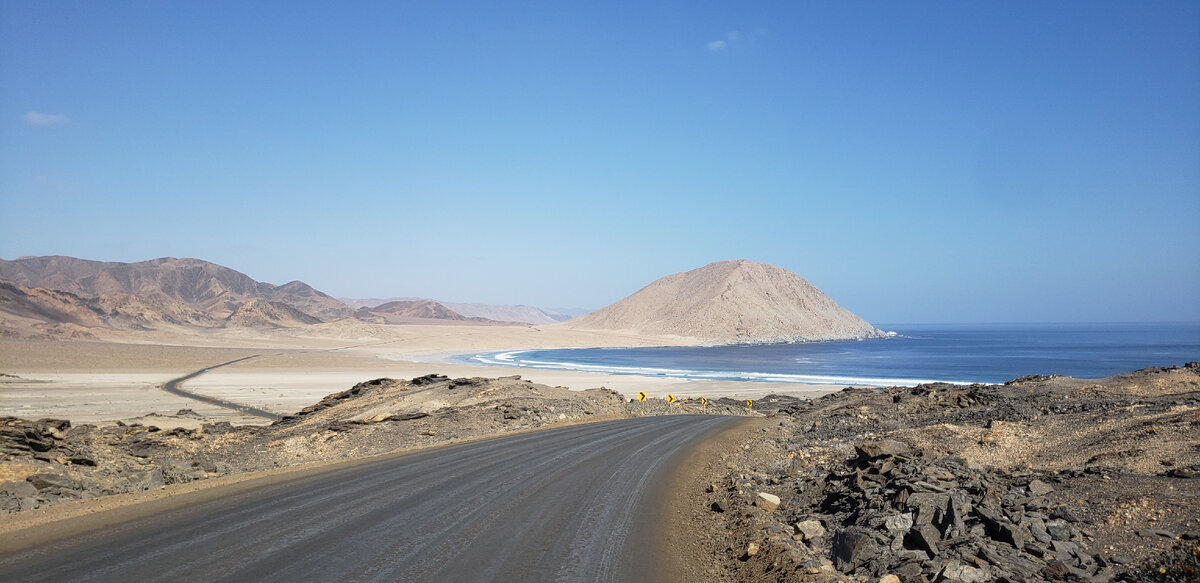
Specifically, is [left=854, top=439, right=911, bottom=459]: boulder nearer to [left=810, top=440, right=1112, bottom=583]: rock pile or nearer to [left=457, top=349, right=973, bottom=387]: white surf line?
[left=810, top=440, right=1112, bottom=583]: rock pile

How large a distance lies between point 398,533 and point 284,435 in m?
16.0

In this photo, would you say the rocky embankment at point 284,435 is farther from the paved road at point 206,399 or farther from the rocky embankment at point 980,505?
the rocky embankment at point 980,505

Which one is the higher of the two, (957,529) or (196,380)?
(957,529)

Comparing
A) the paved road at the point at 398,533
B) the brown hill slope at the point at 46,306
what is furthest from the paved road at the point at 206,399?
the brown hill slope at the point at 46,306

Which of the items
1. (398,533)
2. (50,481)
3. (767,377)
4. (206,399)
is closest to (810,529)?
(398,533)

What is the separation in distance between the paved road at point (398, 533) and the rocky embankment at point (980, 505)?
1628 mm

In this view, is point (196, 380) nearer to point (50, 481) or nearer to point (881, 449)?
point (50, 481)

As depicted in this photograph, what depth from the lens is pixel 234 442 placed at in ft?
68.6

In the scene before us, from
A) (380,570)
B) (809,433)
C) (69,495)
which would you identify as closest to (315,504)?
(380,570)

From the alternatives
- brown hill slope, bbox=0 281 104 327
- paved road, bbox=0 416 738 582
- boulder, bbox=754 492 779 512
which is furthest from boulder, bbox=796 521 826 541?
brown hill slope, bbox=0 281 104 327

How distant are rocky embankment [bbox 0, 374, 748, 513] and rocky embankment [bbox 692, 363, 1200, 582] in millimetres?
10937

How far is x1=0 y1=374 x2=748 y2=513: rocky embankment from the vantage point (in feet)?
42.1

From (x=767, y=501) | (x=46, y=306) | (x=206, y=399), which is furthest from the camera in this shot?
(x=46, y=306)

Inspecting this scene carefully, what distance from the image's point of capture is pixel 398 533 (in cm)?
897
